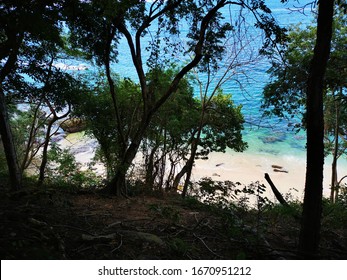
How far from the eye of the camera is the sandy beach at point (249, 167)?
2008cm

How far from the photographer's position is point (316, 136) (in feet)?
9.68

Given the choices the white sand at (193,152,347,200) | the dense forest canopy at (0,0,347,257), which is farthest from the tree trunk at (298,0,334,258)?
the white sand at (193,152,347,200)

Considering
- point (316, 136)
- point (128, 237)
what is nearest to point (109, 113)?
point (128, 237)

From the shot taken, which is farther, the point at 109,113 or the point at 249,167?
the point at 249,167

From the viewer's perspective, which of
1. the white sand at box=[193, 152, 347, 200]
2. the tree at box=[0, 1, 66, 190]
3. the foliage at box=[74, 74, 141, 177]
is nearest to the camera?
the tree at box=[0, 1, 66, 190]

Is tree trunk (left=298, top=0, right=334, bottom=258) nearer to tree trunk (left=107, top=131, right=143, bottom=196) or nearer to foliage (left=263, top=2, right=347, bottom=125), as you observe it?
foliage (left=263, top=2, right=347, bottom=125)

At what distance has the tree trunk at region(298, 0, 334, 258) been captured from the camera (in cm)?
296

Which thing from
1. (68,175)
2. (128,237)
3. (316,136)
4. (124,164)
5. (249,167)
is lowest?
(128,237)

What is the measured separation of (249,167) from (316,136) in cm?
1983

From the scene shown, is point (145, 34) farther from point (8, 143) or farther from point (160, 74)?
point (8, 143)

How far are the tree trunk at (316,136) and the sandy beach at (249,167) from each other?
16.3 m

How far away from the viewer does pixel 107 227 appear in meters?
4.01

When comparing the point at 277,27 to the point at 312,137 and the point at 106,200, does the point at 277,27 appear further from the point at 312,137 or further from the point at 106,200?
the point at 106,200

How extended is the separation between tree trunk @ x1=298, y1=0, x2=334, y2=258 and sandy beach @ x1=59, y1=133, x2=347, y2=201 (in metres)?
16.3
